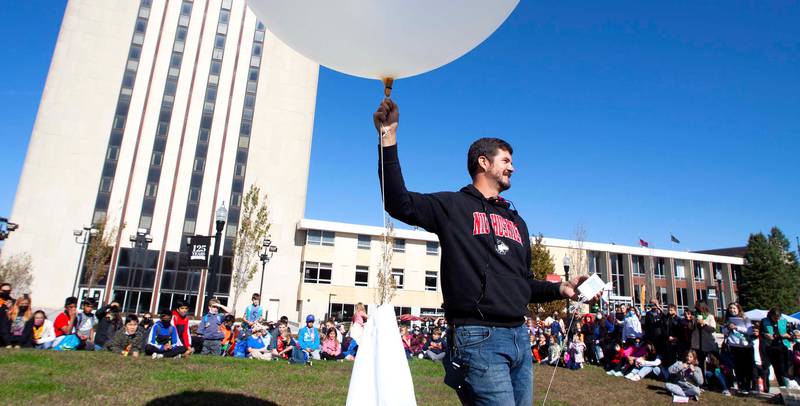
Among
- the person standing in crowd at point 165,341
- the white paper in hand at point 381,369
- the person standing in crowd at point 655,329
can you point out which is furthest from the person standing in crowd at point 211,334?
the person standing in crowd at point 655,329

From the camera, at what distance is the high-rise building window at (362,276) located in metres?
39.2

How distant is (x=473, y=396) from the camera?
1.87 metres

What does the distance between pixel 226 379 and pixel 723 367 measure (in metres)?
10.7

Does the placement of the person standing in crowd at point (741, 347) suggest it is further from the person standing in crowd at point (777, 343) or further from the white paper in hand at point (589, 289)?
the white paper in hand at point (589, 289)

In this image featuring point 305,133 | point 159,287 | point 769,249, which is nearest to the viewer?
point 159,287

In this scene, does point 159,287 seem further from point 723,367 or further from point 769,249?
point 769,249

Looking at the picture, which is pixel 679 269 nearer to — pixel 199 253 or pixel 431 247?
pixel 431 247

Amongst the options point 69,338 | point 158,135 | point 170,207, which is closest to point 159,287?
point 170,207

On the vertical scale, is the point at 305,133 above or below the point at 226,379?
above

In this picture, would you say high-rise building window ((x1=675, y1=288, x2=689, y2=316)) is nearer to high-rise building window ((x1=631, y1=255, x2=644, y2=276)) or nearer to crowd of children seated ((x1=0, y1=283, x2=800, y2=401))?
high-rise building window ((x1=631, y1=255, x2=644, y2=276))

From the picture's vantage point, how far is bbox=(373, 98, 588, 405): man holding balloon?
1.90 m

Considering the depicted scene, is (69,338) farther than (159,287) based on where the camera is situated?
No

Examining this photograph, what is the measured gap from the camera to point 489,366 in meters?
1.87

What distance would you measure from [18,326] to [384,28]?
12.2m
